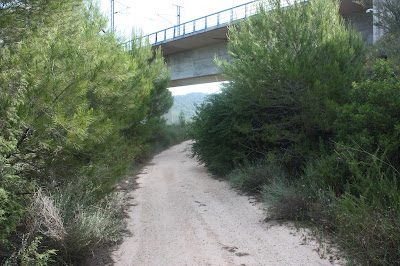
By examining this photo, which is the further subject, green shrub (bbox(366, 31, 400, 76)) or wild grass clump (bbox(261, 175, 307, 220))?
green shrub (bbox(366, 31, 400, 76))

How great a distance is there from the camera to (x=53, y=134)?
14.6ft

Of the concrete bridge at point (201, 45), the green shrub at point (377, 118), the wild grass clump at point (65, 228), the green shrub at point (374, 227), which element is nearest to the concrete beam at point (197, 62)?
the concrete bridge at point (201, 45)

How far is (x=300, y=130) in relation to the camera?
8.48 meters

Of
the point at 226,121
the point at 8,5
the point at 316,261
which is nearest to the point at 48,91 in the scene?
the point at 8,5

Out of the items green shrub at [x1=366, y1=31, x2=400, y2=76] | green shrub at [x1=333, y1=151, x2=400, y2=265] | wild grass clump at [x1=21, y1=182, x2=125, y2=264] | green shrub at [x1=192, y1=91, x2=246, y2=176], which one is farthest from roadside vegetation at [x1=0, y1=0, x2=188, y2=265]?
green shrub at [x1=366, y1=31, x2=400, y2=76]

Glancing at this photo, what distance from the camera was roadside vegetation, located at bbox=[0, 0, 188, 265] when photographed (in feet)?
13.8

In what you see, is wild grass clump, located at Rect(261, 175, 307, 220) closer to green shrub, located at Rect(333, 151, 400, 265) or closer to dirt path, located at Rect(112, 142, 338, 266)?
dirt path, located at Rect(112, 142, 338, 266)

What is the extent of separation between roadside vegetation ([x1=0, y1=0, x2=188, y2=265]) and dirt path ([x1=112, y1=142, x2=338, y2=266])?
0.61 meters

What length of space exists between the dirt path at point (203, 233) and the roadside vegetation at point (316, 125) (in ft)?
Result: 1.84

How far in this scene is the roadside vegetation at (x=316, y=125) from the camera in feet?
15.2

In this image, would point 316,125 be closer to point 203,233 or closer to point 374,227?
point 203,233

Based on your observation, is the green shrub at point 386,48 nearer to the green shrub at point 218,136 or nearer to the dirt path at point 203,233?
the green shrub at point 218,136

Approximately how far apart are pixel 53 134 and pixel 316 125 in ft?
19.2

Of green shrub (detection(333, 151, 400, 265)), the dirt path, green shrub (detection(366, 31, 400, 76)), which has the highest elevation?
green shrub (detection(366, 31, 400, 76))
